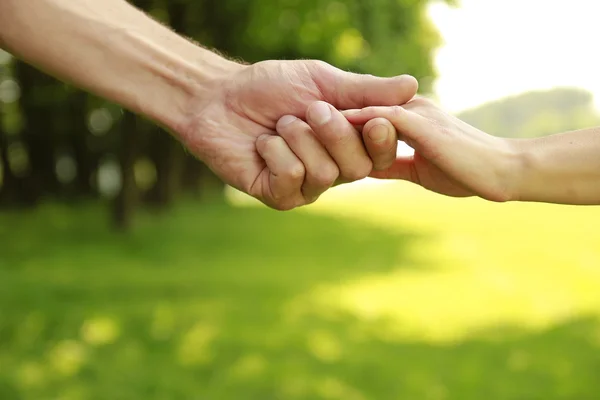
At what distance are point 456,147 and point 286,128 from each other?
70 centimetres

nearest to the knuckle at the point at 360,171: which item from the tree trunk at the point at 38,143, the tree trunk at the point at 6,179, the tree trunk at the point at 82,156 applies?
the tree trunk at the point at 38,143

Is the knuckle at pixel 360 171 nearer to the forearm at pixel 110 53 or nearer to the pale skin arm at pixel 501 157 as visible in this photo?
the pale skin arm at pixel 501 157

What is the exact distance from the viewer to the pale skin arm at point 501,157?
2.91m

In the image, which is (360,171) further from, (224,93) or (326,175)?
(224,93)

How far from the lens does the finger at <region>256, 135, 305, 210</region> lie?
3055 mm

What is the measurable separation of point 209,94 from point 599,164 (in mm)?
1611

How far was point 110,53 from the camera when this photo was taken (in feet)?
10.4

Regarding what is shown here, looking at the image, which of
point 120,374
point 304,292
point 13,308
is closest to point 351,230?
point 304,292

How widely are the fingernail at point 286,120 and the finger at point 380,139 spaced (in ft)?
1.16

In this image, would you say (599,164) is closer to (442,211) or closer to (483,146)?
(483,146)

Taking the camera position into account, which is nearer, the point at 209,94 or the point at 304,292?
the point at 209,94

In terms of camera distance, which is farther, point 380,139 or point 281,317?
point 281,317

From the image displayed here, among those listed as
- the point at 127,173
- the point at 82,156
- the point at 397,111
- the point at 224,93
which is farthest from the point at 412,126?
the point at 82,156

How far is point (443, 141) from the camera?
290 cm
